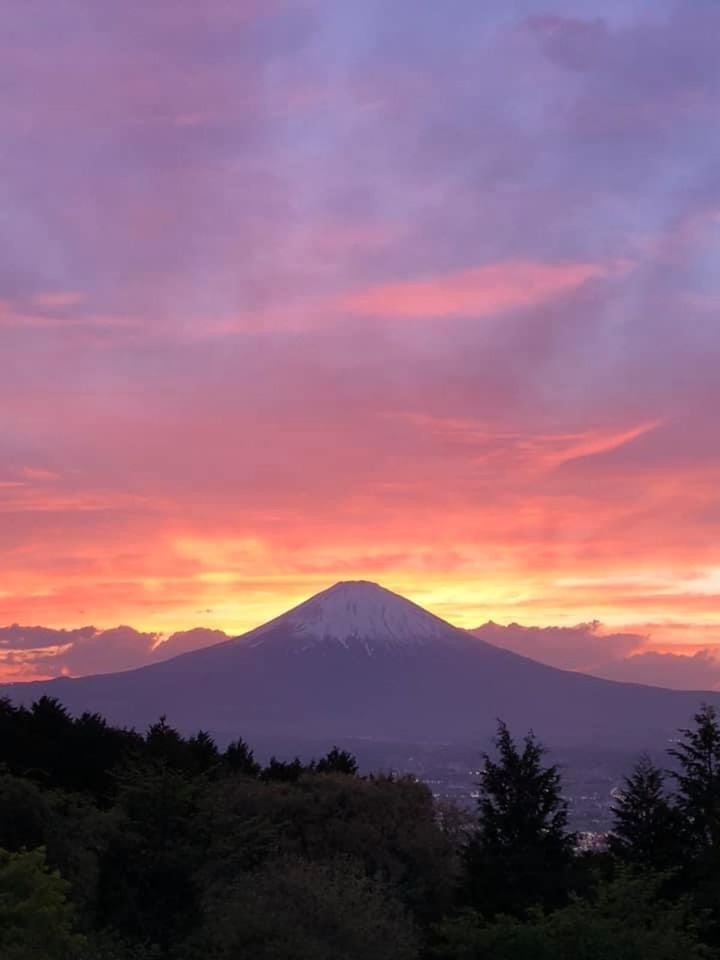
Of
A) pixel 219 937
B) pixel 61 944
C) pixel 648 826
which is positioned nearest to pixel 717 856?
pixel 648 826

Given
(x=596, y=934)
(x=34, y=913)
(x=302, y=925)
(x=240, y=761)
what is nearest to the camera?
(x=596, y=934)

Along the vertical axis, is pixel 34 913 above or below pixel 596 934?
above

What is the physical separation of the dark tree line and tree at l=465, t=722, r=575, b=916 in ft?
0.15

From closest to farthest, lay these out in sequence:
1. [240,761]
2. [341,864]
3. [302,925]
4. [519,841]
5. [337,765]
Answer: [302,925]
[519,841]
[341,864]
[337,765]
[240,761]

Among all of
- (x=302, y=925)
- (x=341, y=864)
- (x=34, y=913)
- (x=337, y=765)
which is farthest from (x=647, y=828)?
(x=337, y=765)

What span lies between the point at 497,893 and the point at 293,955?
5624 mm

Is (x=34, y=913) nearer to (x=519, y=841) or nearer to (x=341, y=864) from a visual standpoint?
(x=519, y=841)

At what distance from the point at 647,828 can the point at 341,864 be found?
29.2 feet

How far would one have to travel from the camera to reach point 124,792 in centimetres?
3944

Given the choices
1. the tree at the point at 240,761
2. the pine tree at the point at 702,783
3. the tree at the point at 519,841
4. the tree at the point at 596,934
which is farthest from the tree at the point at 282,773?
the tree at the point at 596,934

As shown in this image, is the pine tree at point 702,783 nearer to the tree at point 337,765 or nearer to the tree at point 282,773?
the tree at point 282,773

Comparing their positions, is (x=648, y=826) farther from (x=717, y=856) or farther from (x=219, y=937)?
(x=219, y=937)

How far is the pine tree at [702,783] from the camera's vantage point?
32.5 metres

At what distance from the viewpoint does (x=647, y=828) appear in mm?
32531
